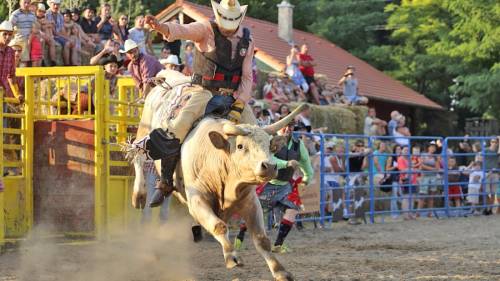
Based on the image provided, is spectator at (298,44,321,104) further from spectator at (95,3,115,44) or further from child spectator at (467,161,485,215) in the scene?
spectator at (95,3,115,44)

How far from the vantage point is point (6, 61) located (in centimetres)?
1198

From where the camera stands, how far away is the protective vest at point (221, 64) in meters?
9.33

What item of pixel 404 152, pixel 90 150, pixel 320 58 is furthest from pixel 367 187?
pixel 320 58

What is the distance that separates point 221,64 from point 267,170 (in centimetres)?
197

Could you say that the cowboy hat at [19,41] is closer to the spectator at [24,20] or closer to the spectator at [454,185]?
the spectator at [24,20]

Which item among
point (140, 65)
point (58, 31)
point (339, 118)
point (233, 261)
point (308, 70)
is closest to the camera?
point (233, 261)

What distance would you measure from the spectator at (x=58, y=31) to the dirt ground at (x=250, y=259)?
12.7 feet

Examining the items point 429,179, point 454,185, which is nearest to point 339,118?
point 429,179

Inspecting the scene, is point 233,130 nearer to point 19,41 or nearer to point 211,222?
A: point 211,222

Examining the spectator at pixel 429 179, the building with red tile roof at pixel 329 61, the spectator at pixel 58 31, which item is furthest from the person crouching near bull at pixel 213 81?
the building with red tile roof at pixel 329 61

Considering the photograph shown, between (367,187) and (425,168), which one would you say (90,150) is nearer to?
(367,187)

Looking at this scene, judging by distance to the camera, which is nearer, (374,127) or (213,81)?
(213,81)

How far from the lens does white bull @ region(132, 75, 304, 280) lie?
26.3 feet

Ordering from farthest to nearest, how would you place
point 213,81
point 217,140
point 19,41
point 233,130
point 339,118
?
point 339,118 → point 19,41 → point 213,81 → point 217,140 → point 233,130
